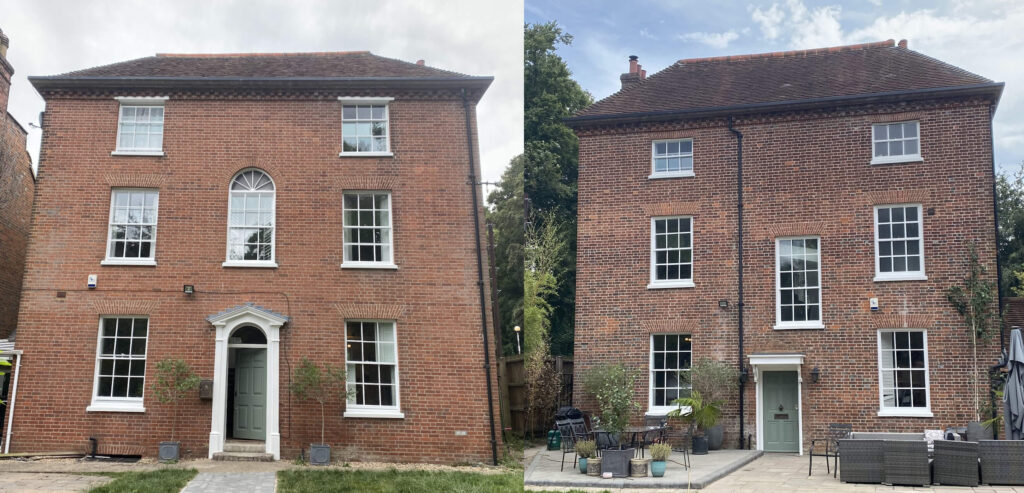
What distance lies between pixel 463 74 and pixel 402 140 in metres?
0.98

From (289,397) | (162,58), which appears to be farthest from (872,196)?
(162,58)

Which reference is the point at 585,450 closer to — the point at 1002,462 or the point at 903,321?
the point at 1002,462

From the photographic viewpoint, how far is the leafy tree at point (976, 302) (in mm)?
9703

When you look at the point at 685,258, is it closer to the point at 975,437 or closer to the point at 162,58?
the point at 975,437

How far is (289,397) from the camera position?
8.95 metres

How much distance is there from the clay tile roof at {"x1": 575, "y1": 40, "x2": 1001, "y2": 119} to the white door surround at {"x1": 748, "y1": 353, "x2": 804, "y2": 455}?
314 centimetres

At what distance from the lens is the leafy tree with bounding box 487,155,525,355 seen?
901 cm

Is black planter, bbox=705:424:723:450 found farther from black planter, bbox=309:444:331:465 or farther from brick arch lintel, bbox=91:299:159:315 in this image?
brick arch lintel, bbox=91:299:159:315

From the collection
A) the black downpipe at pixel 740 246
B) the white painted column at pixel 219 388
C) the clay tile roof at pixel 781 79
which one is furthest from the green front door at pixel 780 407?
the white painted column at pixel 219 388

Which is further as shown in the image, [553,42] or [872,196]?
[872,196]

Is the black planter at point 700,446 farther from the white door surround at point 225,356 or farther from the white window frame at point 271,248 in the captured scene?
the white window frame at point 271,248

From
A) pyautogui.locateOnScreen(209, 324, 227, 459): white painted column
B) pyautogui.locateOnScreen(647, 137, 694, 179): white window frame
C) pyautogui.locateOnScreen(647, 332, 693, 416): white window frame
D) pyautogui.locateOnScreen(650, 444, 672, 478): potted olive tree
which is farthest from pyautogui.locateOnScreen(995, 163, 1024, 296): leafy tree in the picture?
pyautogui.locateOnScreen(209, 324, 227, 459): white painted column

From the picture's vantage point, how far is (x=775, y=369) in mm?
10492

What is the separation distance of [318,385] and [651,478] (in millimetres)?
3497
